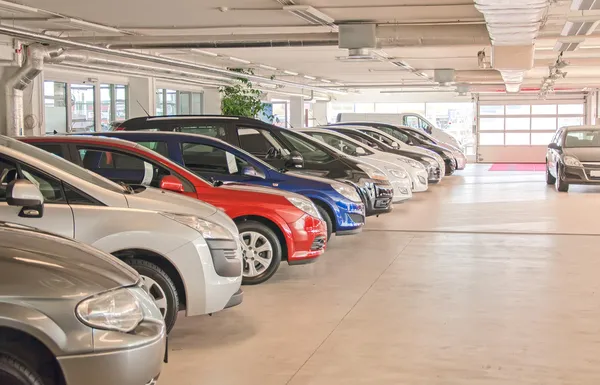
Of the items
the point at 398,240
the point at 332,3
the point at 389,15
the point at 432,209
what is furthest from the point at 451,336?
the point at 432,209

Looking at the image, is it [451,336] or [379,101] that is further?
[379,101]

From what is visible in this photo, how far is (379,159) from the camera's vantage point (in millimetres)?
15609

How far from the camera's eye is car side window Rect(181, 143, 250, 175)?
29.7ft

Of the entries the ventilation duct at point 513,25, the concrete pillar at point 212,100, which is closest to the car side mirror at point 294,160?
the ventilation duct at point 513,25

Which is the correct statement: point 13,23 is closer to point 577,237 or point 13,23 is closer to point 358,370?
point 577,237

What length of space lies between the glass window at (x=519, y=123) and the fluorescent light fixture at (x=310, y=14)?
24.5 meters

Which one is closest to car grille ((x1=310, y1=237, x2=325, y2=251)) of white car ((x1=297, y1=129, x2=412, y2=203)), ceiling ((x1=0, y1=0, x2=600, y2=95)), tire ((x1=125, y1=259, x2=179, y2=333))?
tire ((x1=125, y1=259, x2=179, y2=333))

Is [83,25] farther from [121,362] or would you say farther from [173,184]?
[121,362]

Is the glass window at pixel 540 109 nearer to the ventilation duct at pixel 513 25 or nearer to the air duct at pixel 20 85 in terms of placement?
the ventilation duct at pixel 513 25

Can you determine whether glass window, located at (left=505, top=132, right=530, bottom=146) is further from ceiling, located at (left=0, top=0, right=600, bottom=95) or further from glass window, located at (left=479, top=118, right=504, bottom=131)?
ceiling, located at (left=0, top=0, right=600, bottom=95)

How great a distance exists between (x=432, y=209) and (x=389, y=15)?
391 centimetres

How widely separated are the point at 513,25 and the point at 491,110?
27373 mm

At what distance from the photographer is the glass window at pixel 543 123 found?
36406mm

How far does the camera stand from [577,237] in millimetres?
11492
